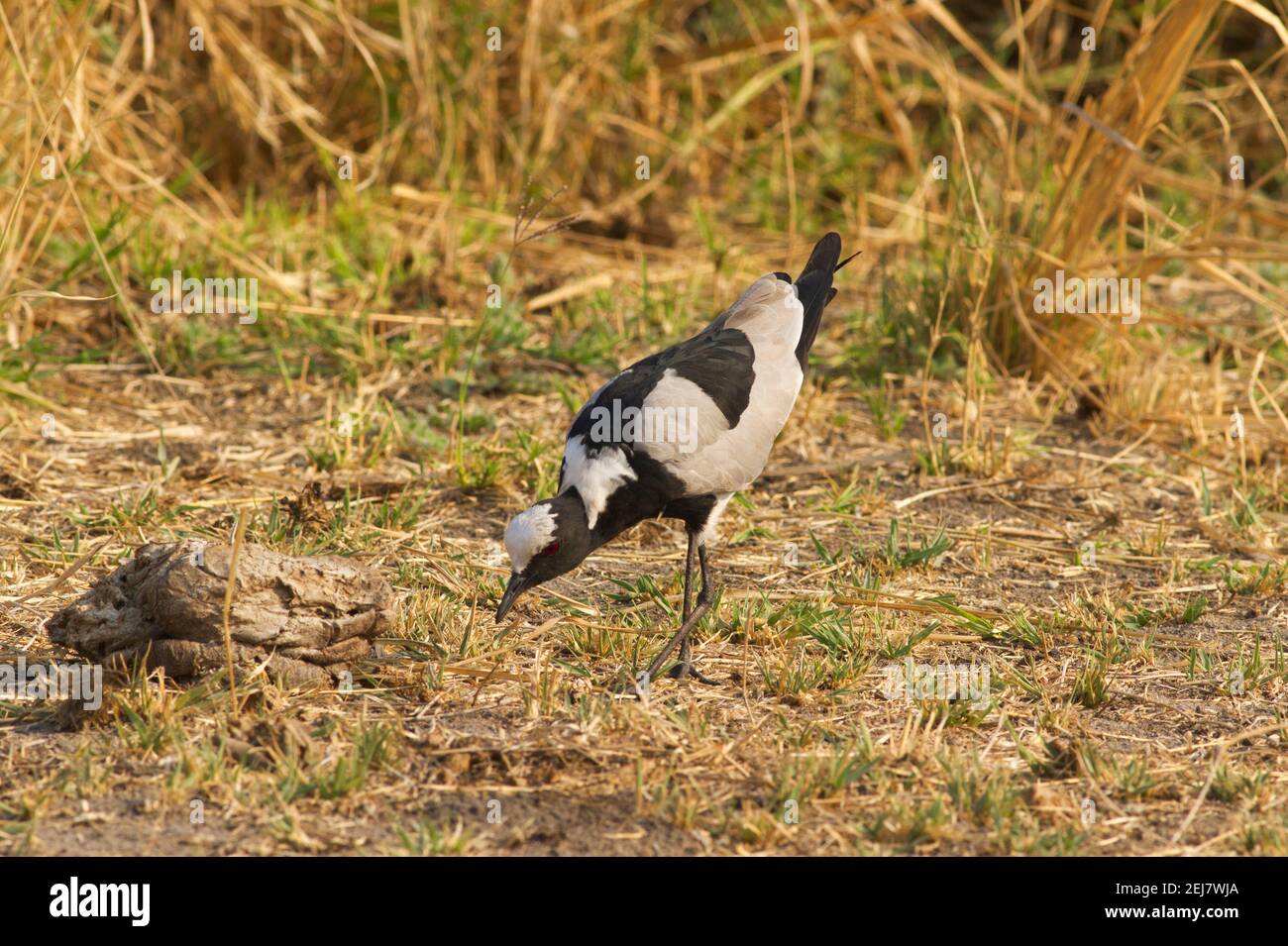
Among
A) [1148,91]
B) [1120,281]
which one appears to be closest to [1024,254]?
[1120,281]

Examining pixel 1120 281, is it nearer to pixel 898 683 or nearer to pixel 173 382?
pixel 898 683

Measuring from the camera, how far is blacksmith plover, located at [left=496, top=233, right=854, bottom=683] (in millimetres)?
4145

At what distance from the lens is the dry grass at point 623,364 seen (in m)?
3.53

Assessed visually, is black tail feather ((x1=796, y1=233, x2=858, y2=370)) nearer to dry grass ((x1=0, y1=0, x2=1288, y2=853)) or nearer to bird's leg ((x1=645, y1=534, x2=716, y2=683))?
dry grass ((x1=0, y1=0, x2=1288, y2=853))

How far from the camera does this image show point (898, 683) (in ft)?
13.5

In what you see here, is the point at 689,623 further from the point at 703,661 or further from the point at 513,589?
the point at 513,589

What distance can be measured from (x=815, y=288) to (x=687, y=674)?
1.78 m

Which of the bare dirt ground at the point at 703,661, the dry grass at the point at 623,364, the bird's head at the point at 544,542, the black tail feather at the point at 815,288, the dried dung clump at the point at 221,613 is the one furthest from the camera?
the black tail feather at the point at 815,288

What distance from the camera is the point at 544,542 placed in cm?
407

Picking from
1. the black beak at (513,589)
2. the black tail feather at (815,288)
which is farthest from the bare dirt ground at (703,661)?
the black tail feather at (815,288)

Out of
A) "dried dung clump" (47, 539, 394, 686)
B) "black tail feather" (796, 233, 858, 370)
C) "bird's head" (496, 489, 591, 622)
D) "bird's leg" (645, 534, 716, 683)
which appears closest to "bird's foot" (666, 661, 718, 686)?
"bird's leg" (645, 534, 716, 683)

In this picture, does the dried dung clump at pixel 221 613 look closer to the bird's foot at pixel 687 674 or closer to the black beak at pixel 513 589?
the black beak at pixel 513 589

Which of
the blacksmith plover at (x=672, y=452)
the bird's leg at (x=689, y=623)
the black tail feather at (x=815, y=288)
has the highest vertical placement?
the black tail feather at (x=815, y=288)

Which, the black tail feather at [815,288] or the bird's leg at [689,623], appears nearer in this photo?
the bird's leg at [689,623]
